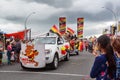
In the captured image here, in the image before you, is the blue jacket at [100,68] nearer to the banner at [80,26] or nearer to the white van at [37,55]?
the white van at [37,55]

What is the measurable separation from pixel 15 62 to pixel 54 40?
14.4ft

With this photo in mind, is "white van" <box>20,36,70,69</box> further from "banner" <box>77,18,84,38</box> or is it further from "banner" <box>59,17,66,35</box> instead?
"banner" <box>77,18,84,38</box>

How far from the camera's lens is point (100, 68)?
4465mm

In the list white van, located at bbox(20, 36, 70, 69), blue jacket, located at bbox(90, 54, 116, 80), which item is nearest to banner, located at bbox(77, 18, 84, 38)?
white van, located at bbox(20, 36, 70, 69)

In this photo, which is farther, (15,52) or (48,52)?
(15,52)

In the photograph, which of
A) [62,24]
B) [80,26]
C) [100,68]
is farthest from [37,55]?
[80,26]

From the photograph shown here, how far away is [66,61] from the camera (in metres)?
20.2

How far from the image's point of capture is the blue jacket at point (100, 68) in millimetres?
4434

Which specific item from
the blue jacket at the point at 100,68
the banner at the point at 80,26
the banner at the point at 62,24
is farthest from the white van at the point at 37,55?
the banner at the point at 80,26

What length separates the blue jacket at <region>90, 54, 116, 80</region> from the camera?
443 centimetres

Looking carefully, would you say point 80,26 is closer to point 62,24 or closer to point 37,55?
point 62,24

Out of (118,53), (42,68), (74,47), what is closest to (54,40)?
(42,68)

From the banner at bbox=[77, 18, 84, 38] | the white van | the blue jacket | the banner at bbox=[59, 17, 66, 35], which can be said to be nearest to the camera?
the blue jacket

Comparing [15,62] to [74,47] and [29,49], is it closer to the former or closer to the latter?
[29,49]
